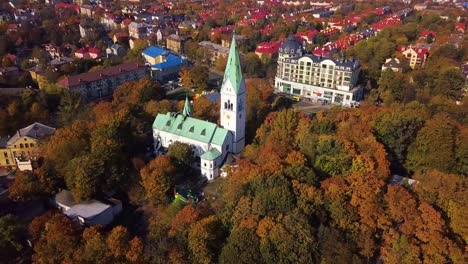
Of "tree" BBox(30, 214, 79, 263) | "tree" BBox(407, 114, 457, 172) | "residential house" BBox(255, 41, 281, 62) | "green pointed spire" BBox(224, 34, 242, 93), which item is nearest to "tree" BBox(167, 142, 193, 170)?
"green pointed spire" BBox(224, 34, 242, 93)

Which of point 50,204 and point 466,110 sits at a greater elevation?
point 466,110

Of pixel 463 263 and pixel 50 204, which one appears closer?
pixel 463 263

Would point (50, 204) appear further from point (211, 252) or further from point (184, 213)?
point (211, 252)

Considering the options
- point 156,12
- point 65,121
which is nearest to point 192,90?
point 65,121

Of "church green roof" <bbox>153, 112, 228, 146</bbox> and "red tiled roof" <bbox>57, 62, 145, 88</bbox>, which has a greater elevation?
"church green roof" <bbox>153, 112, 228, 146</bbox>

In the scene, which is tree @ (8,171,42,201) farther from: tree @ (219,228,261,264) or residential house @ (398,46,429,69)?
residential house @ (398,46,429,69)

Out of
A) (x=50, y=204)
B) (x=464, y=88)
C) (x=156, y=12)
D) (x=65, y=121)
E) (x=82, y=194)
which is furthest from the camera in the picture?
(x=156, y=12)

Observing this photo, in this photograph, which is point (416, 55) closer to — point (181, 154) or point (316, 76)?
point (316, 76)
